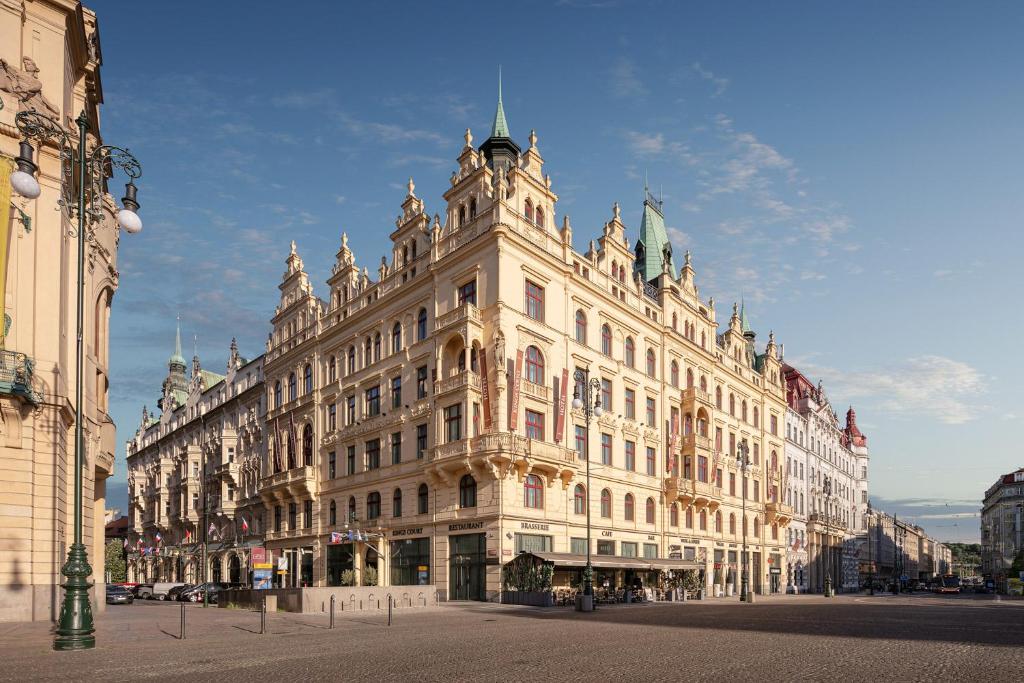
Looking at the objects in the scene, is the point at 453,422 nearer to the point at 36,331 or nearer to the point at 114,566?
the point at 36,331

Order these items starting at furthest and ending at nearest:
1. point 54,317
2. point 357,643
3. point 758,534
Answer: point 758,534 → point 54,317 → point 357,643

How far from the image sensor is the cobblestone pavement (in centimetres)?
1435

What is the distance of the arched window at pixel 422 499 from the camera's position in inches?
1939

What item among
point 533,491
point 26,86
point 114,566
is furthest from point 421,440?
point 114,566

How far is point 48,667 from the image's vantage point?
1510 centimetres

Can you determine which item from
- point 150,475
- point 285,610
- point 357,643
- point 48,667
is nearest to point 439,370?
point 285,610

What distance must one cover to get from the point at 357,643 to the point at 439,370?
92.0ft

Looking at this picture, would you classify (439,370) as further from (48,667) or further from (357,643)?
(48,667)

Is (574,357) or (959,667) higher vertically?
(574,357)

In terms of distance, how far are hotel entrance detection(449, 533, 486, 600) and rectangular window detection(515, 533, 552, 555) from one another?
1.78m

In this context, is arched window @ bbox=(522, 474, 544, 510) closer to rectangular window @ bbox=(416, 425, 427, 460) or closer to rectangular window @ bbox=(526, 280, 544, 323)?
rectangular window @ bbox=(416, 425, 427, 460)

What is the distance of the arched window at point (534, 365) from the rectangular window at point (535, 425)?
5.94ft

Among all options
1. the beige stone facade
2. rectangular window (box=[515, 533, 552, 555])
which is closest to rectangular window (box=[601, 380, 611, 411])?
rectangular window (box=[515, 533, 552, 555])

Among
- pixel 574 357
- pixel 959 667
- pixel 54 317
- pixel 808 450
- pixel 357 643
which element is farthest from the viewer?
pixel 808 450
